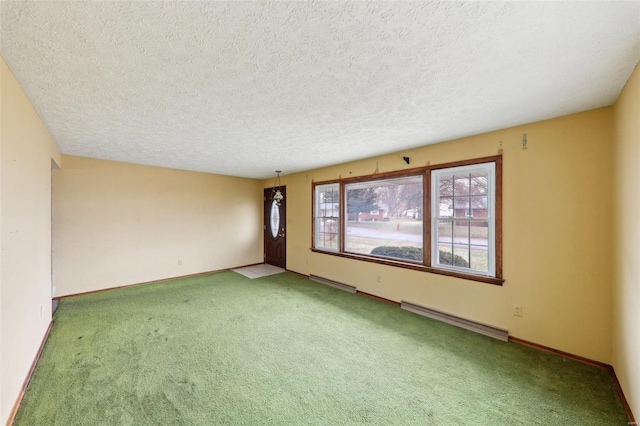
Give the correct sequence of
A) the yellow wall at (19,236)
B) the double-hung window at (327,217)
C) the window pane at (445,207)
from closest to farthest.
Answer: the yellow wall at (19,236) → the window pane at (445,207) → the double-hung window at (327,217)

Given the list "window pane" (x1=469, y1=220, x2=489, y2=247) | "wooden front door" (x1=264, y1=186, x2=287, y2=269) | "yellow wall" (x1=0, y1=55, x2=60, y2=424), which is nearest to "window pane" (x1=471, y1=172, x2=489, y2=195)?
"window pane" (x1=469, y1=220, x2=489, y2=247)

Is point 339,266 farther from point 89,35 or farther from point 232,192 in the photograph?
point 89,35

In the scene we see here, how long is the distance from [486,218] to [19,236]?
466cm

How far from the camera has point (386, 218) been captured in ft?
14.2

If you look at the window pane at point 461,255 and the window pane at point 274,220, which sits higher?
the window pane at point 274,220

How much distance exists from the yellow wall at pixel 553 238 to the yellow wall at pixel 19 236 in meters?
4.24

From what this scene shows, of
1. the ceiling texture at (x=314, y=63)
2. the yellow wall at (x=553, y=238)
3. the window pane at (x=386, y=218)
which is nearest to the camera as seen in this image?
the ceiling texture at (x=314, y=63)

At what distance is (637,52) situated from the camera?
1.55 meters

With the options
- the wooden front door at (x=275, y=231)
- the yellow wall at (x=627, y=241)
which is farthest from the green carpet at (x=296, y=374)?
the wooden front door at (x=275, y=231)

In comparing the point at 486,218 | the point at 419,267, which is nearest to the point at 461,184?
the point at 486,218

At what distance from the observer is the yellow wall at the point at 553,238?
2381 millimetres

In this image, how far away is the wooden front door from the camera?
252 inches

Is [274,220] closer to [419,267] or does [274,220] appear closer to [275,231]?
[275,231]

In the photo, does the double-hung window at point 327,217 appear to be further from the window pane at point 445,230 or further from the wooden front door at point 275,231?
the window pane at point 445,230
